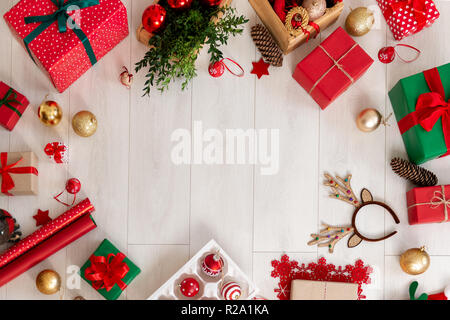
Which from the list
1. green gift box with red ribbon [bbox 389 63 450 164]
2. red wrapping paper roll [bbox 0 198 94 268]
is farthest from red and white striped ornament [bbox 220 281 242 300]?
green gift box with red ribbon [bbox 389 63 450 164]

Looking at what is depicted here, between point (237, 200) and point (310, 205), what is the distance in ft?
0.97

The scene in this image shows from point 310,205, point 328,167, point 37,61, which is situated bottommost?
point 310,205

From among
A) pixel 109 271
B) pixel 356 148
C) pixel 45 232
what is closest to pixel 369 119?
pixel 356 148

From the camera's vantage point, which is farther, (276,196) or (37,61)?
(276,196)

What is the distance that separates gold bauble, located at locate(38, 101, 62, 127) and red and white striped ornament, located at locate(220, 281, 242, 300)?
0.89m

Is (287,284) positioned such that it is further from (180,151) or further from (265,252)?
(180,151)

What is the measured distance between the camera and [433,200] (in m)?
1.52

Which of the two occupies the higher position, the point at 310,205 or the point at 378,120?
the point at 378,120

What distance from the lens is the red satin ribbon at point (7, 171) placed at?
148 cm

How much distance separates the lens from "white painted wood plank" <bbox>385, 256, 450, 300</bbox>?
160 centimetres

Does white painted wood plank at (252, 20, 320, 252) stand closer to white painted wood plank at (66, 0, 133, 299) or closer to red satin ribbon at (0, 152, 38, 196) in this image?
white painted wood plank at (66, 0, 133, 299)

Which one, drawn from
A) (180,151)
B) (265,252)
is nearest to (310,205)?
(265,252)

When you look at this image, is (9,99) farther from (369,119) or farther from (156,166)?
(369,119)

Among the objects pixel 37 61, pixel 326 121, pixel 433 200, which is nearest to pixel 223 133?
pixel 326 121
